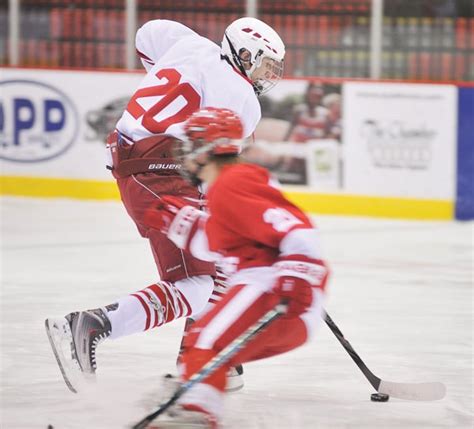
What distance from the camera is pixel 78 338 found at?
10.8 feet

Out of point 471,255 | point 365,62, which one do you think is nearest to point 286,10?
point 365,62

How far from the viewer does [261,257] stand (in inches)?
109

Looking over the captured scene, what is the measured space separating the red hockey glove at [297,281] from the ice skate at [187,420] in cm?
29

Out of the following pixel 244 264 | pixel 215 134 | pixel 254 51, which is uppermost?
pixel 254 51

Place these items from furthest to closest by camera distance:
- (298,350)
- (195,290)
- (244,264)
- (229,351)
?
(298,350) → (195,290) → (244,264) → (229,351)

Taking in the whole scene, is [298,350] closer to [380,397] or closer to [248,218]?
[380,397]

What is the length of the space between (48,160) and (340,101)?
1947mm

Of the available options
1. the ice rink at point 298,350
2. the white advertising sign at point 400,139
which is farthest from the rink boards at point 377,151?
the ice rink at point 298,350

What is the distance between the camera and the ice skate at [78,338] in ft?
10.8

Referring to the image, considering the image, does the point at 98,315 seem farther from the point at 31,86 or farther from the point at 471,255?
the point at 31,86

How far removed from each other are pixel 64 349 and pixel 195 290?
0.39 meters

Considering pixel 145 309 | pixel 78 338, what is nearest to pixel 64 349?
pixel 78 338

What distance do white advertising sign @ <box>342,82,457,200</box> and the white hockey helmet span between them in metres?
3.83

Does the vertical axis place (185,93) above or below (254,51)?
below
